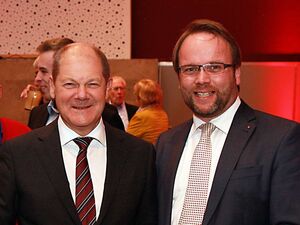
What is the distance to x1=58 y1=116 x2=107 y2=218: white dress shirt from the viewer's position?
5.97 feet

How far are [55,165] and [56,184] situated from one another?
74 millimetres

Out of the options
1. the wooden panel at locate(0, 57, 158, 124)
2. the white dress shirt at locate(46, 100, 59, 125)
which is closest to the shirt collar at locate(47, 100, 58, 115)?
the white dress shirt at locate(46, 100, 59, 125)

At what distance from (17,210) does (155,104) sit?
10.2 ft

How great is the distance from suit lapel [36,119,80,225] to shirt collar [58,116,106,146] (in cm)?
2

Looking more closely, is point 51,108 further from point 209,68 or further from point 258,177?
point 258,177

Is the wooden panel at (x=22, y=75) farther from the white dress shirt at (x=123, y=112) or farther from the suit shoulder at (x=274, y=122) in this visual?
the suit shoulder at (x=274, y=122)

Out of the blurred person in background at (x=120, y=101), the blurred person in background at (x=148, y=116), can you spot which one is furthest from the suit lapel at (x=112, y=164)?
the blurred person in background at (x=120, y=101)

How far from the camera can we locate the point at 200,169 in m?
1.92

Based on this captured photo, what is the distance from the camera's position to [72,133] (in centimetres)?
187

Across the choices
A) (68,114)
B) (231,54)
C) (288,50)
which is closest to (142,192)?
(68,114)

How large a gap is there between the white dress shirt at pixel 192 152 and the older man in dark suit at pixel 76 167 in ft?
0.33

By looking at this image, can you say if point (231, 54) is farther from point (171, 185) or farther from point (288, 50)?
point (288, 50)

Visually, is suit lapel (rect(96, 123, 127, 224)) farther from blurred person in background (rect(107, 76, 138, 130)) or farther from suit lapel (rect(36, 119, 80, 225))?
blurred person in background (rect(107, 76, 138, 130))

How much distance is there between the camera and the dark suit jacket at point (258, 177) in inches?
68.3
